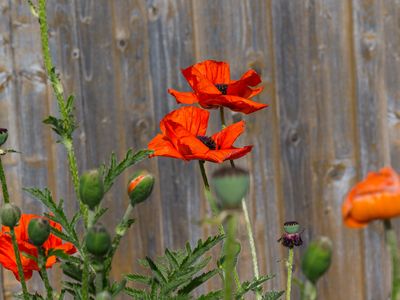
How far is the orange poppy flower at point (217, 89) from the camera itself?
769 millimetres

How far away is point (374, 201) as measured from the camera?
0.36 m

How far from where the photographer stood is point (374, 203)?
363mm

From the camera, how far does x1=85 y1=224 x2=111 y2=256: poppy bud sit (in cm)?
43

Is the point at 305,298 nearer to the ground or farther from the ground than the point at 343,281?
farther from the ground

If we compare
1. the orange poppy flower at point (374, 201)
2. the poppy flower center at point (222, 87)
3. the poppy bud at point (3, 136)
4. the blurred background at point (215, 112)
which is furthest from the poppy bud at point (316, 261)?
the blurred background at point (215, 112)

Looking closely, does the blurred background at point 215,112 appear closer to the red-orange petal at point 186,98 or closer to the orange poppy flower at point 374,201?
the red-orange petal at point 186,98

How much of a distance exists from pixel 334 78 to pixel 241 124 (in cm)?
173

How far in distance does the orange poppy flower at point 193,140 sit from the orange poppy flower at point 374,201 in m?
0.28

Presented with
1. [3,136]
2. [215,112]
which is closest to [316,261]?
[3,136]

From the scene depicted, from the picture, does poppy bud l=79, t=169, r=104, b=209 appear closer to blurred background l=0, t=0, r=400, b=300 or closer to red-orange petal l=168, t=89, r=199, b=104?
red-orange petal l=168, t=89, r=199, b=104

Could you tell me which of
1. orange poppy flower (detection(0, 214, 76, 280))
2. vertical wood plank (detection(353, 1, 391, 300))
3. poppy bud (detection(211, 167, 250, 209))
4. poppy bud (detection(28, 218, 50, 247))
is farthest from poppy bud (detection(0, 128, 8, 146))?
vertical wood plank (detection(353, 1, 391, 300))

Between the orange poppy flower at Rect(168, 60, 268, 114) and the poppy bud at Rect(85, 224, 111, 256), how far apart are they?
343 mm

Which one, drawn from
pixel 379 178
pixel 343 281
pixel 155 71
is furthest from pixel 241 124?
pixel 343 281

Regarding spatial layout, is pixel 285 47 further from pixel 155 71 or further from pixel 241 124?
pixel 241 124
